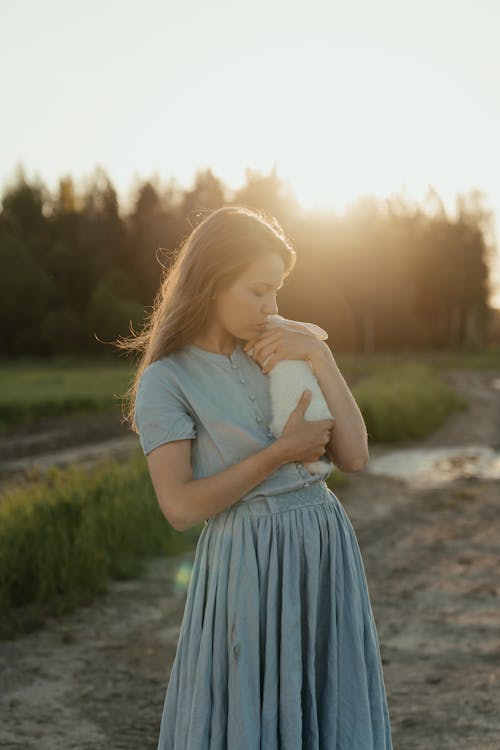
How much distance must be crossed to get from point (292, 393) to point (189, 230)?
50.0 metres

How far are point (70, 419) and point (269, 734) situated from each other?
16.5 meters

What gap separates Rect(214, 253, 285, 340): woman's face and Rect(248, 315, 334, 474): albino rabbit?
11 centimetres

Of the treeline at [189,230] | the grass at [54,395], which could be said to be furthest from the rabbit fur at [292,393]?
the treeline at [189,230]

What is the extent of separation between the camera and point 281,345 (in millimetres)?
2301

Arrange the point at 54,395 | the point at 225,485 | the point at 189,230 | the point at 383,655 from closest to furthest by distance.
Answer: the point at 225,485
the point at 383,655
the point at 54,395
the point at 189,230

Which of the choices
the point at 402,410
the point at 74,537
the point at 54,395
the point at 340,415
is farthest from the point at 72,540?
the point at 54,395

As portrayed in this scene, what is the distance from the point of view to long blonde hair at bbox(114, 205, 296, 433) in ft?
7.29

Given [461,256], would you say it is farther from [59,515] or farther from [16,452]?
[59,515]

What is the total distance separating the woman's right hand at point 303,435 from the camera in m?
2.19

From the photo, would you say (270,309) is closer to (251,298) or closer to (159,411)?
(251,298)

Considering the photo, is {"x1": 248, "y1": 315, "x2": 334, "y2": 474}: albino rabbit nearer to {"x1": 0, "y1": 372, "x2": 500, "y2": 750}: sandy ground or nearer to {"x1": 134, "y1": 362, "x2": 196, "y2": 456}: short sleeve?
{"x1": 134, "y1": 362, "x2": 196, "y2": 456}: short sleeve

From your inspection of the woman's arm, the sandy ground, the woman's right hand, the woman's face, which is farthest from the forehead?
the sandy ground

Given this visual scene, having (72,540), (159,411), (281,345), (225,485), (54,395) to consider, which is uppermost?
(281,345)

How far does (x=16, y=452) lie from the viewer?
43.6 ft
